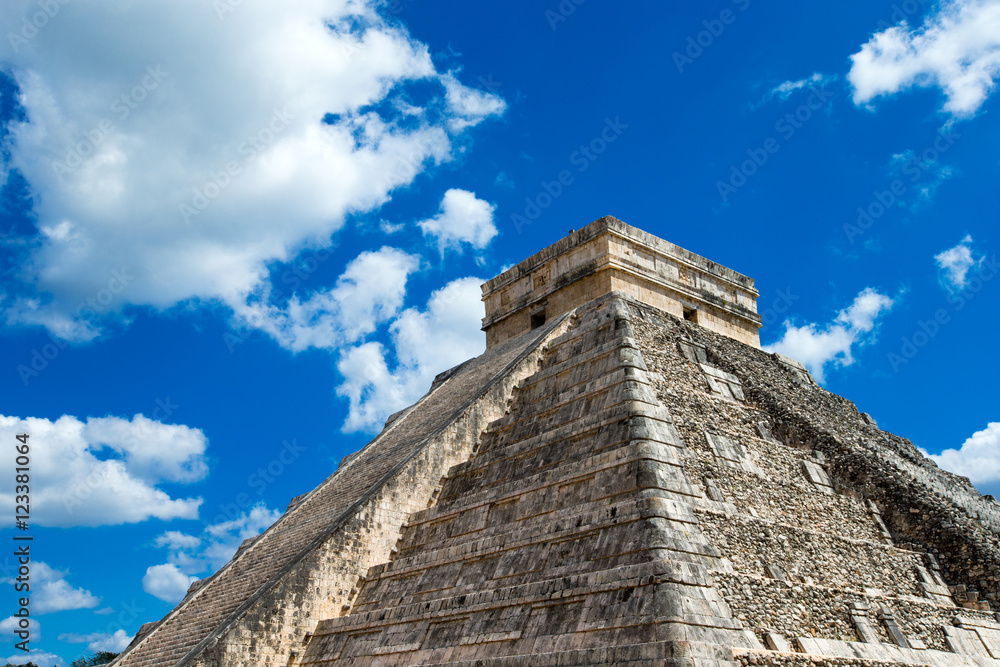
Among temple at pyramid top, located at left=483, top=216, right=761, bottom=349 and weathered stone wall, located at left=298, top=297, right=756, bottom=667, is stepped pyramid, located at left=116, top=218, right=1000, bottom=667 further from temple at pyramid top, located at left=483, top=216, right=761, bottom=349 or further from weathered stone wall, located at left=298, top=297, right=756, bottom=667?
temple at pyramid top, located at left=483, top=216, right=761, bottom=349

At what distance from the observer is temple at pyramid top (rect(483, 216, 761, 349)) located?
585 inches

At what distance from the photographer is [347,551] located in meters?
10.2

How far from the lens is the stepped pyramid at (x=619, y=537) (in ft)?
24.2

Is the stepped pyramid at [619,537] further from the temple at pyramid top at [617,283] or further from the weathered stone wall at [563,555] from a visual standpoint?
the temple at pyramid top at [617,283]

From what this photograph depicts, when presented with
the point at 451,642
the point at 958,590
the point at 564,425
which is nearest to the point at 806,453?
the point at 958,590

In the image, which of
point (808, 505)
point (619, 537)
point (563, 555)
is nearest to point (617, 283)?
point (808, 505)

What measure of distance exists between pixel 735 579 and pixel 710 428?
10.6 ft

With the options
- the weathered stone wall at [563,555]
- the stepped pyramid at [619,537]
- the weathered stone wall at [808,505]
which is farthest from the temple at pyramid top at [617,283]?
the weathered stone wall at [563,555]

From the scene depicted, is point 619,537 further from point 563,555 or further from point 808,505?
point 808,505

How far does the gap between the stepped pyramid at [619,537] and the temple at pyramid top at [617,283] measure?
3.54ft

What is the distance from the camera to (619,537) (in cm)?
769

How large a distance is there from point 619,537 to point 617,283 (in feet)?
25.0

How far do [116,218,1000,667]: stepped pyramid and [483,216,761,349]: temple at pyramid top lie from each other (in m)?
1.08

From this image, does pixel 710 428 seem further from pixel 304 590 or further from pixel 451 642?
pixel 304 590
